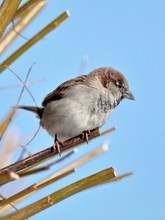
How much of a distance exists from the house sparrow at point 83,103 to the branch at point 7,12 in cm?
142

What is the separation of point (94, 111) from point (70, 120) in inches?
6.0

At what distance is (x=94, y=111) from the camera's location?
7.89 ft

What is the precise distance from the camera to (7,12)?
0.99 metres

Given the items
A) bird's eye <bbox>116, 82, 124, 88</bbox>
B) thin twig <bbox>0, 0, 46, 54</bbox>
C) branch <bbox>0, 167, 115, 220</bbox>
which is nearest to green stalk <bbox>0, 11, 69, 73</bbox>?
thin twig <bbox>0, 0, 46, 54</bbox>

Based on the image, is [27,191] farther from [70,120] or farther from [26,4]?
[70,120]

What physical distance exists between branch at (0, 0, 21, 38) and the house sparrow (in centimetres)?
142

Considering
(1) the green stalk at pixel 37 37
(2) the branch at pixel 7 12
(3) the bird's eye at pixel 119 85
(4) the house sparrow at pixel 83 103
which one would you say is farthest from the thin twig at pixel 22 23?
(3) the bird's eye at pixel 119 85

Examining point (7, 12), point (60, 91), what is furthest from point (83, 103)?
point (7, 12)

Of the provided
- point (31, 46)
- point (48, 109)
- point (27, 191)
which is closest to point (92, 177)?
point (27, 191)

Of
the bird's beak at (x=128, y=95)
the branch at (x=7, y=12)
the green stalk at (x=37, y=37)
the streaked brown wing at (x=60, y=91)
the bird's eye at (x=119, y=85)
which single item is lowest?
the bird's beak at (x=128, y=95)

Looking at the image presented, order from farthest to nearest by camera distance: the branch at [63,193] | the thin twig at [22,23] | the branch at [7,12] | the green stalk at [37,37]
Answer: the thin twig at [22,23] < the green stalk at [37,37] < the branch at [7,12] < the branch at [63,193]

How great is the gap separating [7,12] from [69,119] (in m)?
1.48

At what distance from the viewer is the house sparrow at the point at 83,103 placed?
241 cm

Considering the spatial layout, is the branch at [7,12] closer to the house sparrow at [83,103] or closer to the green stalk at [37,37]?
the green stalk at [37,37]
